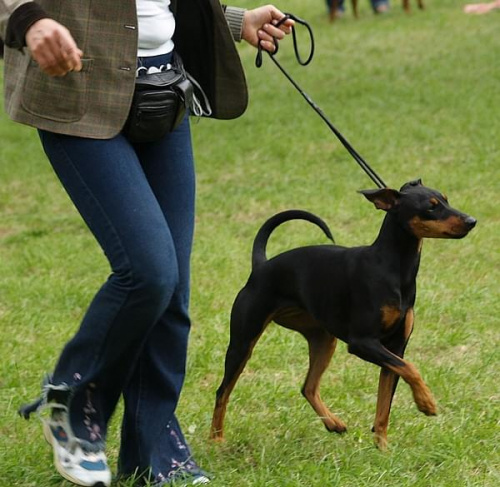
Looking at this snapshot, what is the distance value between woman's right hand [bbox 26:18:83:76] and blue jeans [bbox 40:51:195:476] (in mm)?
322

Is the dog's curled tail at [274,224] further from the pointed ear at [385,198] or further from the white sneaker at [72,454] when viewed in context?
the white sneaker at [72,454]

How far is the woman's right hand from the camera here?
8.93 ft

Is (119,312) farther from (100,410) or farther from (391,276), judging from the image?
(391,276)

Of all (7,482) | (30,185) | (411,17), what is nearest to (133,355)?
(7,482)

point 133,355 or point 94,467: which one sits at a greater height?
point 133,355

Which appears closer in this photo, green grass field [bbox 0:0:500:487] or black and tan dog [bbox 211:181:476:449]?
black and tan dog [bbox 211:181:476:449]

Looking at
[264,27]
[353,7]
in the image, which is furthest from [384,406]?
[353,7]

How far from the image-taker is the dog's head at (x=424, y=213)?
368 cm

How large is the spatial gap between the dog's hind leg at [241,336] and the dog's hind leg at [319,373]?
0.29 m

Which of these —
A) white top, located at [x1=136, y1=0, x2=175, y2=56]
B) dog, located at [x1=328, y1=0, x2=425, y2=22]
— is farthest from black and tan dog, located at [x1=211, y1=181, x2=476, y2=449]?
dog, located at [x1=328, y1=0, x2=425, y2=22]

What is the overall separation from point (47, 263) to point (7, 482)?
3337 mm

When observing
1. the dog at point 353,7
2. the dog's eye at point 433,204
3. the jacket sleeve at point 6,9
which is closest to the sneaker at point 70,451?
the jacket sleeve at point 6,9

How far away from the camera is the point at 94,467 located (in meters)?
3.28

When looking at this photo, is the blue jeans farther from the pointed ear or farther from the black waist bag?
the pointed ear
